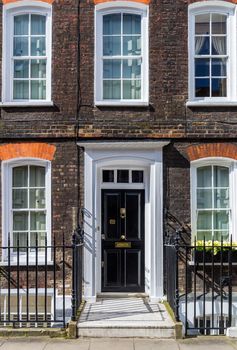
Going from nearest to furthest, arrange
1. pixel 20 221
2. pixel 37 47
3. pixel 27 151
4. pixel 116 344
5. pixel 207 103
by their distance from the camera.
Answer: pixel 116 344
pixel 27 151
pixel 207 103
pixel 20 221
pixel 37 47

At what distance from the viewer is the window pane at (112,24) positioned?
11438 mm

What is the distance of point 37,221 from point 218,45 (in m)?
5.70

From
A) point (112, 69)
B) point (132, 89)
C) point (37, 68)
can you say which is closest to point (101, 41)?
point (112, 69)

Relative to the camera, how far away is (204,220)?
11.3m

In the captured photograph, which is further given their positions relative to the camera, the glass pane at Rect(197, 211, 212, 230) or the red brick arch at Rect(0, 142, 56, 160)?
the glass pane at Rect(197, 211, 212, 230)

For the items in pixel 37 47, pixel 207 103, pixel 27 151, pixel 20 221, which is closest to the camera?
pixel 27 151

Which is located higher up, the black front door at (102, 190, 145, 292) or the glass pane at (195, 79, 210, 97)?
the glass pane at (195, 79, 210, 97)

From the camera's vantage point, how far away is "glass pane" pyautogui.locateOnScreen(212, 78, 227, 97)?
1148 cm

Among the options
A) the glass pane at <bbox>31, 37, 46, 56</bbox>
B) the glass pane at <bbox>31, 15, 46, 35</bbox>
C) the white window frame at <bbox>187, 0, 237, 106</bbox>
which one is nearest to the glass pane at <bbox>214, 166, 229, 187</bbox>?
the white window frame at <bbox>187, 0, 237, 106</bbox>

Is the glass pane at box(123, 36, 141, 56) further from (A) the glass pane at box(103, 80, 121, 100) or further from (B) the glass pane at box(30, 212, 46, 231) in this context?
(B) the glass pane at box(30, 212, 46, 231)

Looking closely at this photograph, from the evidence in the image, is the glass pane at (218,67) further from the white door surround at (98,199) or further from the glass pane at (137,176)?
the glass pane at (137,176)

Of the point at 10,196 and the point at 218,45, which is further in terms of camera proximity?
the point at 218,45

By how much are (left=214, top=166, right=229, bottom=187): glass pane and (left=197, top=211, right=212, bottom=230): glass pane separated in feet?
2.23

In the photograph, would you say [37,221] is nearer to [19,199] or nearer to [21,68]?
[19,199]
